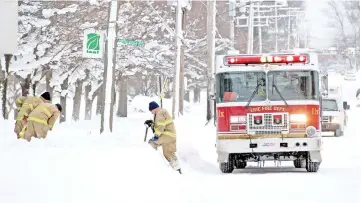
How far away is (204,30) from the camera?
5303 cm

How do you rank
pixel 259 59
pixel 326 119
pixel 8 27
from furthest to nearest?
1. pixel 326 119
2. pixel 8 27
3. pixel 259 59

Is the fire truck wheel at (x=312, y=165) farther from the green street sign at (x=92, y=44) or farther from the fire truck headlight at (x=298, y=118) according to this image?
the green street sign at (x=92, y=44)

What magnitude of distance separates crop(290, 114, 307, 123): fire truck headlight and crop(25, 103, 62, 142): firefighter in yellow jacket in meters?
5.14

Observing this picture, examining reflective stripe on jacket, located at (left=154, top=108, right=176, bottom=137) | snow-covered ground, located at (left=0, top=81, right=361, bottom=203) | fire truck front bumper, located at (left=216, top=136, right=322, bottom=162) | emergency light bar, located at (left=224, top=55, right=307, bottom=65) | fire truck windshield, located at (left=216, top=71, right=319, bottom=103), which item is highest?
emergency light bar, located at (left=224, top=55, right=307, bottom=65)

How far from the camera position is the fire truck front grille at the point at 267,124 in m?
16.0

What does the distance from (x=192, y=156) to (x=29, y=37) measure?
1704cm

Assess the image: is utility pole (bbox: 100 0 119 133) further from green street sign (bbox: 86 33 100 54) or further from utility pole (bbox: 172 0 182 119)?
utility pole (bbox: 172 0 182 119)

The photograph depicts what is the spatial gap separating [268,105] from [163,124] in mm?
2333

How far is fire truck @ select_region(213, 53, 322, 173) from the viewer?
1598 cm

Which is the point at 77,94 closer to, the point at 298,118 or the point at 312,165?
the point at 312,165

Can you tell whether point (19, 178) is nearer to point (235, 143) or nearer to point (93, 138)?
point (235, 143)

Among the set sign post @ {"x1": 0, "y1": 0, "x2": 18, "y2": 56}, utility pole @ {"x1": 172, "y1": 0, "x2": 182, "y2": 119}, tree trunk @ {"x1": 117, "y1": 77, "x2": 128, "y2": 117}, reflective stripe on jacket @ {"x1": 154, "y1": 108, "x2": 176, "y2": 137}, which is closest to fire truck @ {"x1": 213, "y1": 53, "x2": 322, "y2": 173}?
reflective stripe on jacket @ {"x1": 154, "y1": 108, "x2": 176, "y2": 137}

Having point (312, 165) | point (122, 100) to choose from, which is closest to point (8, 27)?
point (312, 165)

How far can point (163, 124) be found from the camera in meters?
15.4
